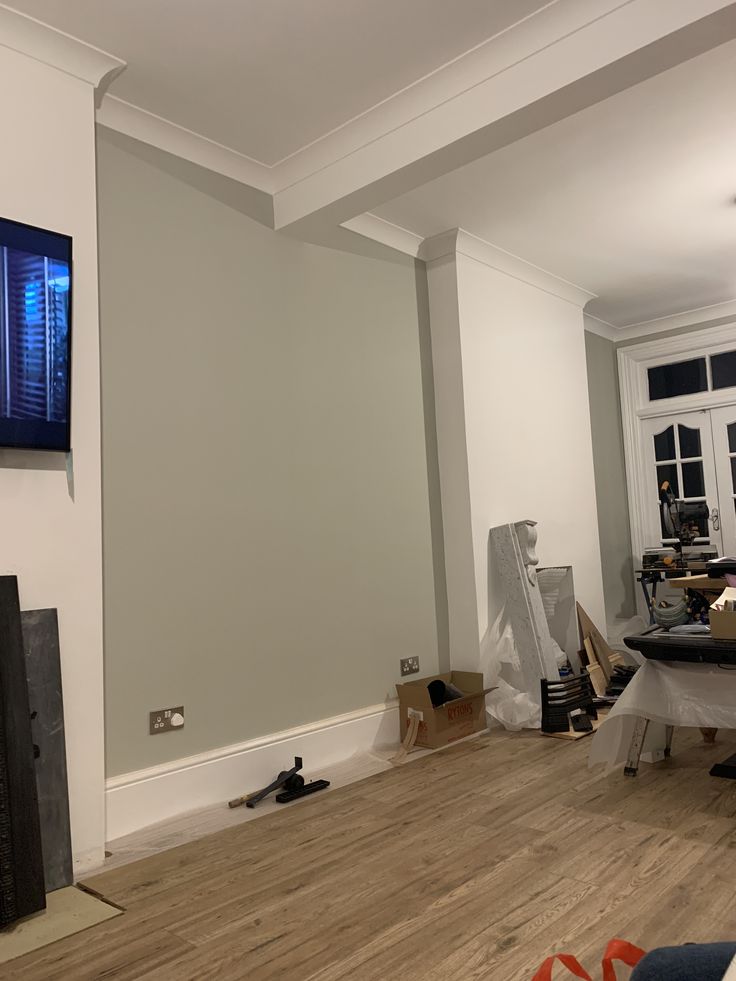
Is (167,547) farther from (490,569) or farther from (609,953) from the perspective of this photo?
(609,953)

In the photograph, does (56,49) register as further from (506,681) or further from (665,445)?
(665,445)

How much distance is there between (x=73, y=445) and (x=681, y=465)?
5.51 meters

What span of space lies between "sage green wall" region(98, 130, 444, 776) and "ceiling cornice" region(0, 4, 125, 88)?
0.91ft

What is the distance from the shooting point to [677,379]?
6840mm

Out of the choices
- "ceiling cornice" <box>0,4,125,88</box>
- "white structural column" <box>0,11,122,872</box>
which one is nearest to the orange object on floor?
"white structural column" <box>0,11,122,872</box>

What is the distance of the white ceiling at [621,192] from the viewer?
3523mm

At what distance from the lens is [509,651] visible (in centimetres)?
459

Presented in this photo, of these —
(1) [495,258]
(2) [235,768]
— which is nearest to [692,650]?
(2) [235,768]

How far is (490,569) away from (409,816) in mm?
1932

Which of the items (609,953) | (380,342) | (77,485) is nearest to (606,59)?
(380,342)

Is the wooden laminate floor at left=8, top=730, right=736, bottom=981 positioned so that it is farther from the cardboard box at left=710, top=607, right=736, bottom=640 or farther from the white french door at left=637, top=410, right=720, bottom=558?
the white french door at left=637, top=410, right=720, bottom=558

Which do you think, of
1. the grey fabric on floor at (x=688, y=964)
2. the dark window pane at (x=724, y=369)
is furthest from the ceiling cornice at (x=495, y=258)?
the grey fabric on floor at (x=688, y=964)

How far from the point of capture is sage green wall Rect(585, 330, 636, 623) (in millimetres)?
6578

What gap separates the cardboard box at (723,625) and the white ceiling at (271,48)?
241 centimetres
